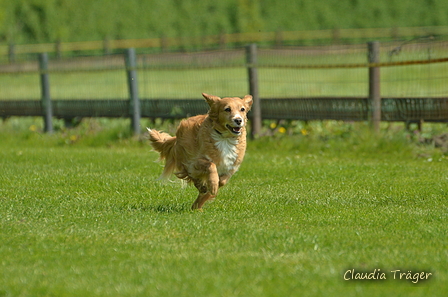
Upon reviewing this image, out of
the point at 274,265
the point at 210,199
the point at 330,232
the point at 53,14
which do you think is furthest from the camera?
the point at 53,14

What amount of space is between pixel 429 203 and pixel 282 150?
4.96 m

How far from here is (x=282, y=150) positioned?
12.6 m

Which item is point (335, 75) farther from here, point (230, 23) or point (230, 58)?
point (230, 23)

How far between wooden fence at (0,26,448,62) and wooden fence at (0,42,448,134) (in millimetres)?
27740

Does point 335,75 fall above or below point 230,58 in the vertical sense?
below

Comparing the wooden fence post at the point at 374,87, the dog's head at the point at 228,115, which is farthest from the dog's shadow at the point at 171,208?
the wooden fence post at the point at 374,87

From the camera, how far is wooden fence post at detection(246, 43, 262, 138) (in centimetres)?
1323

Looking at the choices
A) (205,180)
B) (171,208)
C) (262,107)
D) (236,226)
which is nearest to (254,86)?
(262,107)

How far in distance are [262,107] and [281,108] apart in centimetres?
42

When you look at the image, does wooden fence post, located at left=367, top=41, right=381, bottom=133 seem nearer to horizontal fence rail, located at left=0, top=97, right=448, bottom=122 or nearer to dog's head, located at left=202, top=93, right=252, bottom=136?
horizontal fence rail, located at left=0, top=97, right=448, bottom=122

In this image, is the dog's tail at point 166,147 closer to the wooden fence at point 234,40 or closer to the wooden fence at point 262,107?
the wooden fence at point 262,107

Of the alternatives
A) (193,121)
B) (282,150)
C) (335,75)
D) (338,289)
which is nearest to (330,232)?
(338,289)

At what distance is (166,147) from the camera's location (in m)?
8.50

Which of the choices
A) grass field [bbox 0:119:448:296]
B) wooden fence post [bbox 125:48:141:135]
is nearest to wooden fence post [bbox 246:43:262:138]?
grass field [bbox 0:119:448:296]
